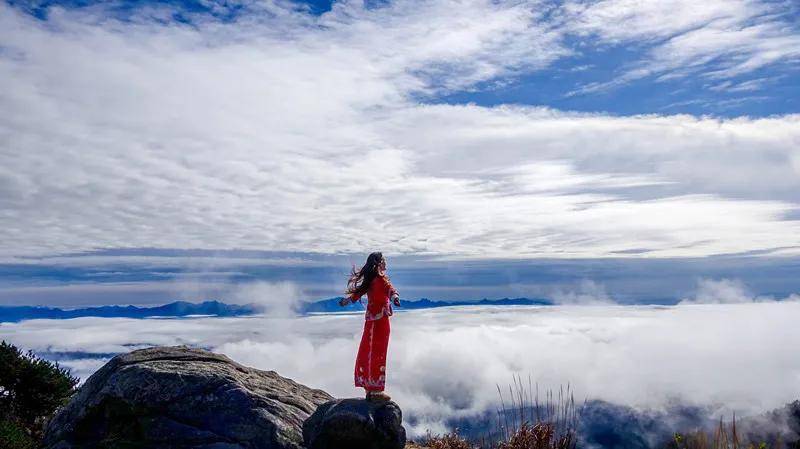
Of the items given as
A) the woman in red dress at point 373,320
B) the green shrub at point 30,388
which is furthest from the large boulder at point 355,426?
the green shrub at point 30,388

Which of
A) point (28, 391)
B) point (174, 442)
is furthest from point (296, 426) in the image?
point (28, 391)

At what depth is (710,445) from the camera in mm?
11688

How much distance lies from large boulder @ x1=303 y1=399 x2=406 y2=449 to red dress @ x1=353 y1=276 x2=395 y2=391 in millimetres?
555

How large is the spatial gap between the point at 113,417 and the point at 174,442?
177cm

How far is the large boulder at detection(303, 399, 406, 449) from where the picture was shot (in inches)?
544

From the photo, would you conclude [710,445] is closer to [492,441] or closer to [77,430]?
[492,441]

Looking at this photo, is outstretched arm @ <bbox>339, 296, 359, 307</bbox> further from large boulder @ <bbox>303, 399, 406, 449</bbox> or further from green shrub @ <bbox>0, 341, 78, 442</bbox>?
green shrub @ <bbox>0, 341, 78, 442</bbox>

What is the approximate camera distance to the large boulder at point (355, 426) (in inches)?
544

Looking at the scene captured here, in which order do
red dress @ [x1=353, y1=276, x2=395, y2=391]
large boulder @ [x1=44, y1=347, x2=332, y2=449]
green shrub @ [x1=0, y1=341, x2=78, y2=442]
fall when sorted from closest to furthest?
large boulder @ [x1=44, y1=347, x2=332, y2=449], red dress @ [x1=353, y1=276, x2=395, y2=391], green shrub @ [x1=0, y1=341, x2=78, y2=442]

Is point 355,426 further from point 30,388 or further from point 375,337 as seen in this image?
point 30,388

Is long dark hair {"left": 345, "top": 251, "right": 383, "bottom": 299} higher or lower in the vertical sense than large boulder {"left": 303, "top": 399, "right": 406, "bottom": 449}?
higher

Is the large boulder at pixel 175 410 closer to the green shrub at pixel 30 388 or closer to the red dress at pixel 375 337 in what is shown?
the red dress at pixel 375 337

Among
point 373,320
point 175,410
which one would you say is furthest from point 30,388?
point 373,320

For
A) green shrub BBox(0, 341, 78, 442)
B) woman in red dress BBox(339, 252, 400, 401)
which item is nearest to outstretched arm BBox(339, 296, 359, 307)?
woman in red dress BBox(339, 252, 400, 401)
